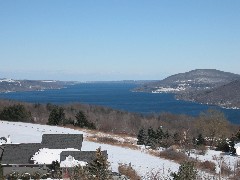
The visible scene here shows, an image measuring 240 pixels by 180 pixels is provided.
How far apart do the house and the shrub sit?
149 centimetres

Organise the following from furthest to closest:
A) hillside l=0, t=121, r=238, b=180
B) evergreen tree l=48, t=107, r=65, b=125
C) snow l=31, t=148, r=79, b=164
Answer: evergreen tree l=48, t=107, r=65, b=125, hillside l=0, t=121, r=238, b=180, snow l=31, t=148, r=79, b=164

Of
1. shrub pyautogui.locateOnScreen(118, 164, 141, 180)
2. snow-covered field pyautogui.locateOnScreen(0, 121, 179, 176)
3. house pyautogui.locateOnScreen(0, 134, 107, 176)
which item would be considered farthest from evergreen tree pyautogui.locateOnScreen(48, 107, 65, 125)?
shrub pyautogui.locateOnScreen(118, 164, 141, 180)

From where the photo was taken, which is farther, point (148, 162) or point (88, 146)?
point (88, 146)

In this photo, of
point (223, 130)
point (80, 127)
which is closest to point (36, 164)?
point (80, 127)

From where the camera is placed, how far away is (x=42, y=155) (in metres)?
25.6

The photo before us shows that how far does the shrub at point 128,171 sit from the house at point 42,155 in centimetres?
149

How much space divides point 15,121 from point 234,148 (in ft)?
99.5

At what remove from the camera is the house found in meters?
24.6

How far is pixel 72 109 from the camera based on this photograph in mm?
92188

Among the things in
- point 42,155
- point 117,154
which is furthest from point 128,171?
point 117,154

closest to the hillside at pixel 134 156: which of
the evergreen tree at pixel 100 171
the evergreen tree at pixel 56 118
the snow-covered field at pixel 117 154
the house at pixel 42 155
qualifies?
the snow-covered field at pixel 117 154

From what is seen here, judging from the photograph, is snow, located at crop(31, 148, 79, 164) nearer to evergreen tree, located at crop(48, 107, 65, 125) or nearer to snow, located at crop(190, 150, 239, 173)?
snow, located at crop(190, 150, 239, 173)

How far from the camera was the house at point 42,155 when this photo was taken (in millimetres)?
24594

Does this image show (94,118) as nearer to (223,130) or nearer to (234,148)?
(223,130)
